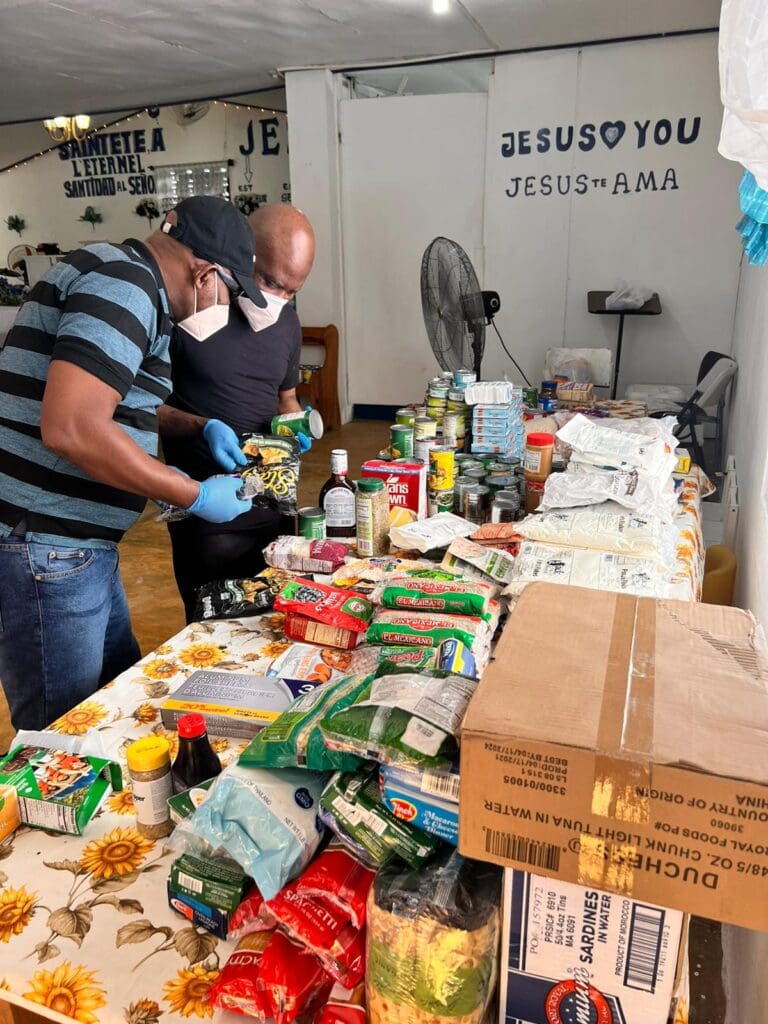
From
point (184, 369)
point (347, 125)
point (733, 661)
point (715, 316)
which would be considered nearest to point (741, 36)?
point (733, 661)

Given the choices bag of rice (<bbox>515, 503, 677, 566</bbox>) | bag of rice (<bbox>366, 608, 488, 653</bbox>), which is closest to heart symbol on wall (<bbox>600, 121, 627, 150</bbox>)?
bag of rice (<bbox>515, 503, 677, 566</bbox>)

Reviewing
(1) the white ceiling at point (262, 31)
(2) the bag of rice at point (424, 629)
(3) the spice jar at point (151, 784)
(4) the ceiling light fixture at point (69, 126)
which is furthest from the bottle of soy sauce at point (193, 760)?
(4) the ceiling light fixture at point (69, 126)

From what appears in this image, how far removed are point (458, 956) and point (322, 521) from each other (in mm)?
1226

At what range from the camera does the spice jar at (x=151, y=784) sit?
0.92 metres

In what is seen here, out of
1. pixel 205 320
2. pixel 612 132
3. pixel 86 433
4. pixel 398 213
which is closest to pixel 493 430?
pixel 205 320

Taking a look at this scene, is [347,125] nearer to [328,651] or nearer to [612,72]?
[612,72]

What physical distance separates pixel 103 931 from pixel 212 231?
124 centimetres

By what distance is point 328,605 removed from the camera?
138 centimetres

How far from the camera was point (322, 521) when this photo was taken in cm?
180

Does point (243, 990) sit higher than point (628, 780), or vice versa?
point (628, 780)

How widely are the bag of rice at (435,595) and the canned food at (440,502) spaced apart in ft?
Result: 1.95

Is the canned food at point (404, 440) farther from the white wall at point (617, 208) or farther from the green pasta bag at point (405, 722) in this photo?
the white wall at point (617, 208)

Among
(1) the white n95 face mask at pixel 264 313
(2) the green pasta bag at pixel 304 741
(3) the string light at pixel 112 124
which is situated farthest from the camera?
(3) the string light at pixel 112 124

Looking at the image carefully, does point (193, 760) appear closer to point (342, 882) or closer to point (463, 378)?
point (342, 882)
